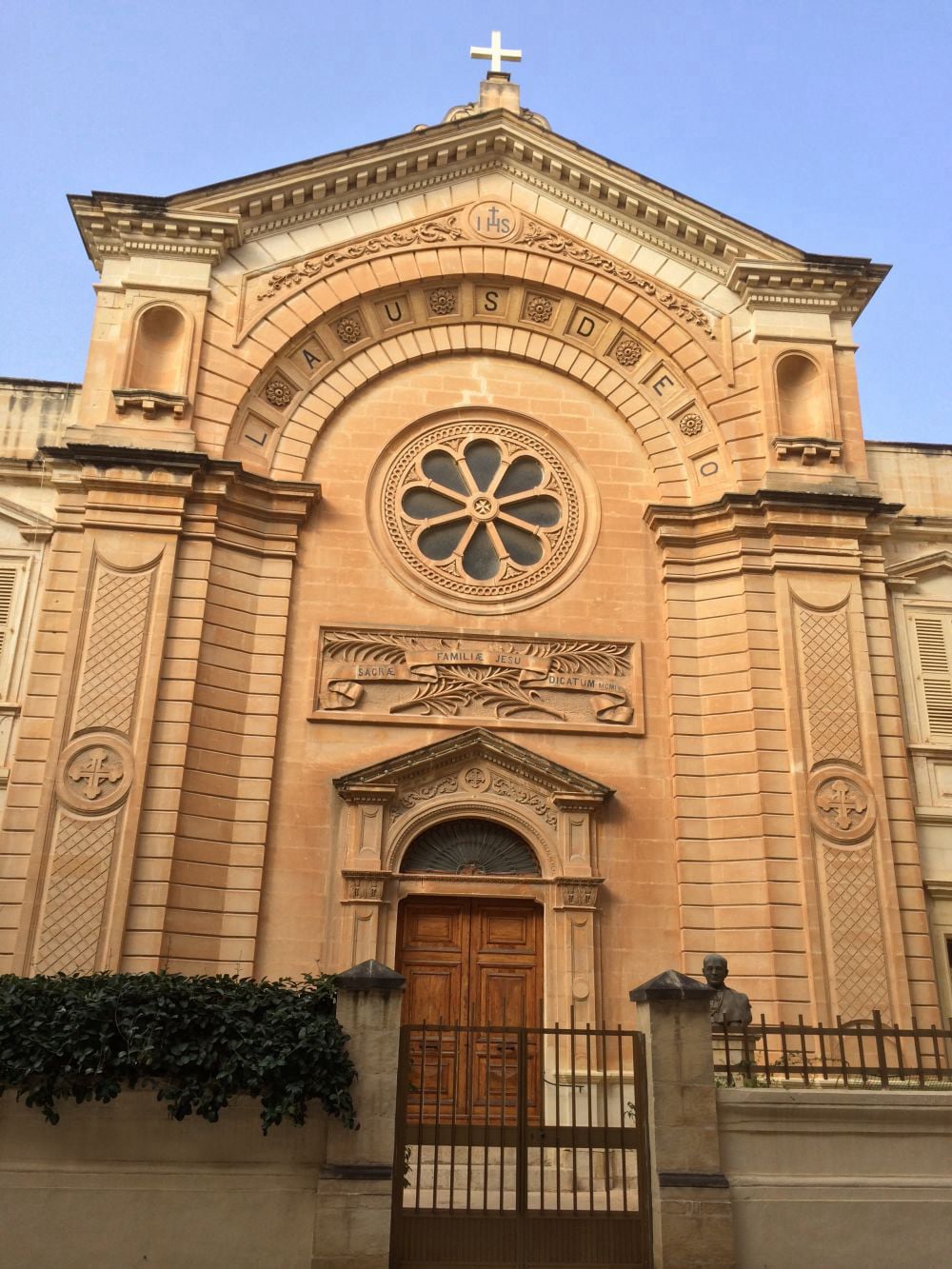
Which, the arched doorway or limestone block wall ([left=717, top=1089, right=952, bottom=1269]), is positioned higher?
the arched doorway

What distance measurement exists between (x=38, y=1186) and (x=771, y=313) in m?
16.7

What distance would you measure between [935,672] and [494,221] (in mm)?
10541

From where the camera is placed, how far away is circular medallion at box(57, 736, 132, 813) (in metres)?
15.4

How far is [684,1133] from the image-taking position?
32.1 ft

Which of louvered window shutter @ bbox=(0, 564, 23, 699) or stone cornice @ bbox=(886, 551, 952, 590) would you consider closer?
louvered window shutter @ bbox=(0, 564, 23, 699)

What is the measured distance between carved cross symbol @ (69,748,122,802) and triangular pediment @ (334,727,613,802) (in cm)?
301

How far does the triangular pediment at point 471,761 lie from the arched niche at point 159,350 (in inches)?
262

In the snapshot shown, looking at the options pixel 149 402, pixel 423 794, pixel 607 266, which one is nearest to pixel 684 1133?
pixel 423 794

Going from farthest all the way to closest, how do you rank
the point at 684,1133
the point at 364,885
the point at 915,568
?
1. the point at 915,568
2. the point at 364,885
3. the point at 684,1133

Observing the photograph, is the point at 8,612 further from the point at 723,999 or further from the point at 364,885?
the point at 723,999

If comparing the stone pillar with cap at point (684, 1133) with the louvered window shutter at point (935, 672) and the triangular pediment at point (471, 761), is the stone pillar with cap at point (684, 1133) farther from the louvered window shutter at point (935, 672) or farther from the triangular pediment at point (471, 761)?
the louvered window shutter at point (935, 672)

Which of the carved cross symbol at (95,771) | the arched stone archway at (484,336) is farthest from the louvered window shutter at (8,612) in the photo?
the arched stone archway at (484,336)

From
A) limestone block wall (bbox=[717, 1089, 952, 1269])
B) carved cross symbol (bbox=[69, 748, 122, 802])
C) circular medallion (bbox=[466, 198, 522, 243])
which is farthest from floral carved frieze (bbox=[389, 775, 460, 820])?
circular medallion (bbox=[466, 198, 522, 243])

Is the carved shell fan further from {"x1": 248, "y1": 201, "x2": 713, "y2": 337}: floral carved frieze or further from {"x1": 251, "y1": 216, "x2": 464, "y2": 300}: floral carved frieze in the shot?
{"x1": 251, "y1": 216, "x2": 464, "y2": 300}: floral carved frieze
